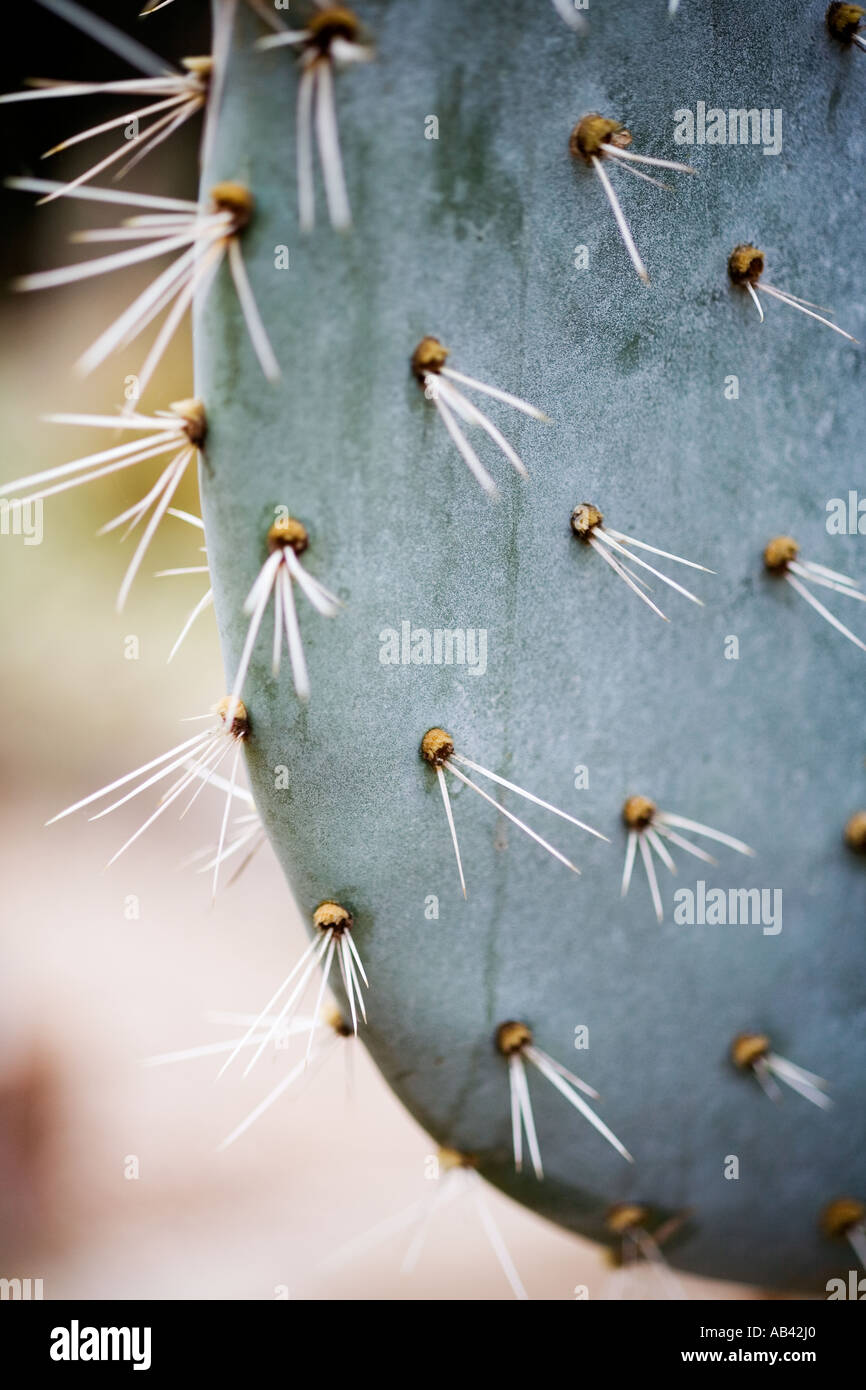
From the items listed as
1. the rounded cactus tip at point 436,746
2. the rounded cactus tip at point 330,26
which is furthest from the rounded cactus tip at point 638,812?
the rounded cactus tip at point 330,26

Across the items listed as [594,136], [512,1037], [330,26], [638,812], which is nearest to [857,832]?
[638,812]

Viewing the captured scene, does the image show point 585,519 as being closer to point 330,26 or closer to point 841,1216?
point 330,26

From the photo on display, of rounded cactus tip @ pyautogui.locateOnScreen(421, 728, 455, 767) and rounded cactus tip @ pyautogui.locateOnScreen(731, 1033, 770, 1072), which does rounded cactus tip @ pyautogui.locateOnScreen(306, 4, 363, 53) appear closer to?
rounded cactus tip @ pyautogui.locateOnScreen(421, 728, 455, 767)

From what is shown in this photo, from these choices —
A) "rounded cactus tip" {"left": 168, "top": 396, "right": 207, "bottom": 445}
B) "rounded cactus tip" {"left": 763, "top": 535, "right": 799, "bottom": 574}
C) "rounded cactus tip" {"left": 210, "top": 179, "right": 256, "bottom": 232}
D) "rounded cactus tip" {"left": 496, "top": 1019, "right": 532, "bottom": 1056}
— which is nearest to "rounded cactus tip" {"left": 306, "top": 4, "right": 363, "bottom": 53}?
"rounded cactus tip" {"left": 210, "top": 179, "right": 256, "bottom": 232}

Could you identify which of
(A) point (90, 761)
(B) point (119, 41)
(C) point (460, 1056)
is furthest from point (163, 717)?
(B) point (119, 41)

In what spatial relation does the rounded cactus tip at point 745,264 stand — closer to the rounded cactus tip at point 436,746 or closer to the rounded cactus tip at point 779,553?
the rounded cactus tip at point 779,553
